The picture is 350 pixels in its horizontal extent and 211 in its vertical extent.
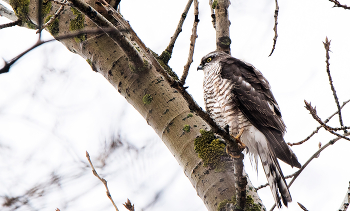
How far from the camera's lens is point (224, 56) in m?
4.57

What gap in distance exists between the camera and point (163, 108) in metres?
2.95

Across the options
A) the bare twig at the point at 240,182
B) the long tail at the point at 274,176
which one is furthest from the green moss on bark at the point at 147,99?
the long tail at the point at 274,176

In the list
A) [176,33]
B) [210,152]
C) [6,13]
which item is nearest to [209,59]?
[176,33]

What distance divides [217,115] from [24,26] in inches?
103

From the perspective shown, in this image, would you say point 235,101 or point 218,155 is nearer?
point 218,155

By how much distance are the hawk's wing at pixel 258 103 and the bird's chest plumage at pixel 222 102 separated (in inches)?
3.0

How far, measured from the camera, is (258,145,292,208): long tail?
131 inches

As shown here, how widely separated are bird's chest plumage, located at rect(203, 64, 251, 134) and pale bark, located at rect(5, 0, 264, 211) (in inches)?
45.8

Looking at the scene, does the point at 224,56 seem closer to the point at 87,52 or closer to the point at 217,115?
the point at 217,115

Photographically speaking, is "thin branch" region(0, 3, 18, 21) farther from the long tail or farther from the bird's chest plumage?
the long tail

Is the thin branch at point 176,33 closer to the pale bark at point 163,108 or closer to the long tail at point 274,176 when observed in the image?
the pale bark at point 163,108

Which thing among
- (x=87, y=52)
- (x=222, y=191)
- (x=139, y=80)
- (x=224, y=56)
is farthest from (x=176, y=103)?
(x=224, y=56)

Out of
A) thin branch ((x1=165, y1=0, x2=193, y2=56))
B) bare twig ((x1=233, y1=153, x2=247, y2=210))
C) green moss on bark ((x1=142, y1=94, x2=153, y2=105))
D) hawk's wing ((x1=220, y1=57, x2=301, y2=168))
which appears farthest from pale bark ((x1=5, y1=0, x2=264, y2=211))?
hawk's wing ((x1=220, y1=57, x2=301, y2=168))

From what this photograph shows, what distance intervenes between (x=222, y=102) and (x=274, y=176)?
1.10 m
